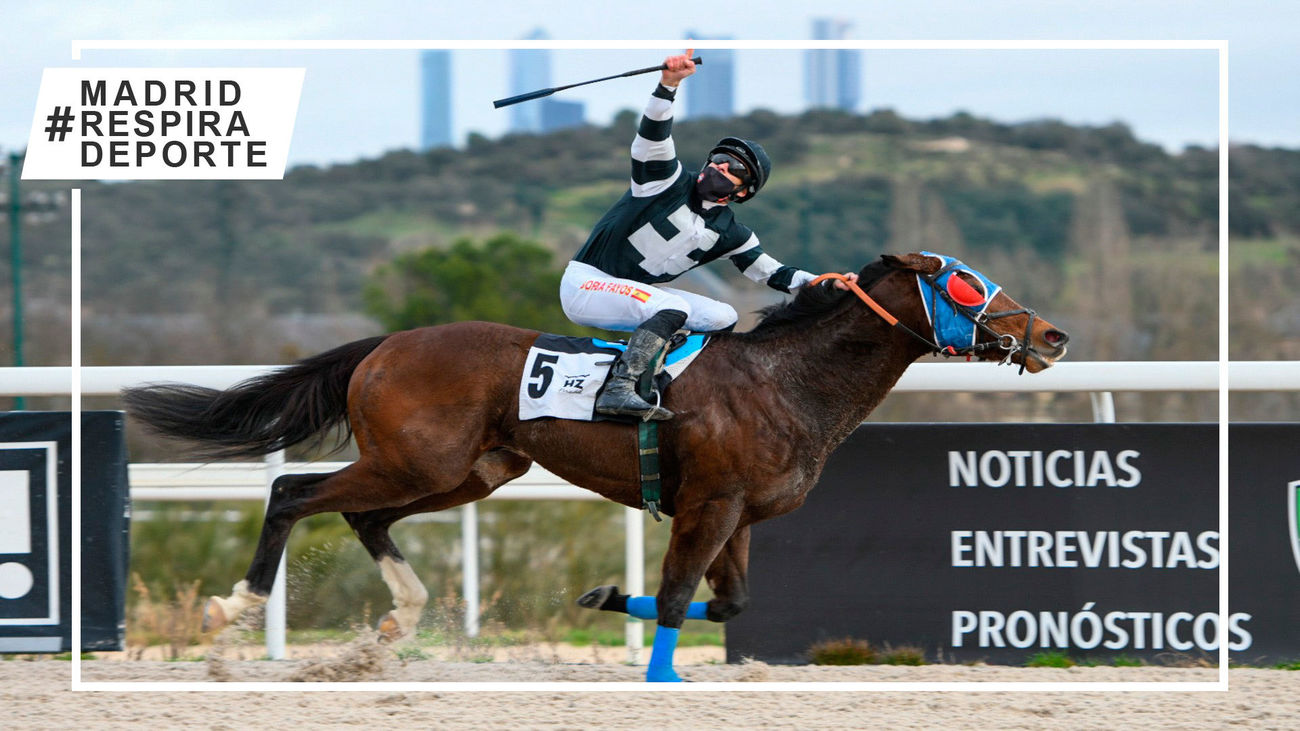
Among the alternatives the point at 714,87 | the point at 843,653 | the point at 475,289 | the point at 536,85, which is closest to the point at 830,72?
the point at 714,87

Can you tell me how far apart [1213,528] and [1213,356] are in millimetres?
11879

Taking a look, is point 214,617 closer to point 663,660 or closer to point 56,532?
point 56,532

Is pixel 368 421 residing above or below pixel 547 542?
above

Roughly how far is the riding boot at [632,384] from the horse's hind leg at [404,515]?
26.9 inches

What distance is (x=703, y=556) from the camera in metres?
4.36

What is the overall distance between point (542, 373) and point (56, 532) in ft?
6.64

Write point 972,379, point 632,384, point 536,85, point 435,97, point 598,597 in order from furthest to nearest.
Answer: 1. point 435,97
2. point 536,85
3. point 972,379
4. point 598,597
5. point 632,384

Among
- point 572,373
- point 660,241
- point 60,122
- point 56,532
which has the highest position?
point 60,122

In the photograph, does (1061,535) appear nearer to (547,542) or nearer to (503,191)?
(547,542)

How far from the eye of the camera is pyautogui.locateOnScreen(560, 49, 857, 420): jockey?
4453 mm

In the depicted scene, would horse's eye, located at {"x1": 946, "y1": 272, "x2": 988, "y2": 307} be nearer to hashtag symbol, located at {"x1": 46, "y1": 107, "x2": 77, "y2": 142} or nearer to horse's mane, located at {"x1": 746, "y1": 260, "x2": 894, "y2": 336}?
horse's mane, located at {"x1": 746, "y1": 260, "x2": 894, "y2": 336}

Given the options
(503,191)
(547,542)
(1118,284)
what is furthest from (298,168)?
(547,542)

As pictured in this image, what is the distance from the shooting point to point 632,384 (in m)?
4.28

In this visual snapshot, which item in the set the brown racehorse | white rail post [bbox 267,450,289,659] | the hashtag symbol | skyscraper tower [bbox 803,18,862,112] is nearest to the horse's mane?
the brown racehorse
